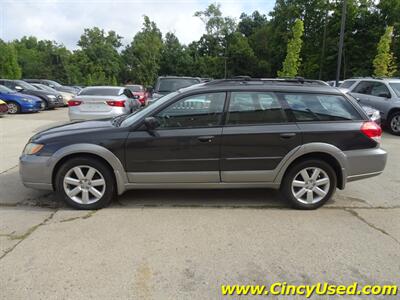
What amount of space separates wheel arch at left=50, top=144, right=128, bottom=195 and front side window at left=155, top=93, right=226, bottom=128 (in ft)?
2.50

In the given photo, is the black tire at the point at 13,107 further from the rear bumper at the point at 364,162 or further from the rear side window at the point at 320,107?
the rear bumper at the point at 364,162

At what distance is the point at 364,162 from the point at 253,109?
1.64 m

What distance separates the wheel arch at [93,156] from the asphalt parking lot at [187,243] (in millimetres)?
439

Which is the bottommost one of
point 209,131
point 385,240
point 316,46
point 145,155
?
point 385,240

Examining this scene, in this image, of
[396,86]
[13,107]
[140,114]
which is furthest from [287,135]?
[13,107]

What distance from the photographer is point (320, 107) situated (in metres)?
4.34

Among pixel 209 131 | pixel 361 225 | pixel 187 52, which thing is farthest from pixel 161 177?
pixel 187 52

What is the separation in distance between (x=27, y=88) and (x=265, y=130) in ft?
60.3

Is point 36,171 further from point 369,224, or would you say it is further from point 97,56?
point 97,56

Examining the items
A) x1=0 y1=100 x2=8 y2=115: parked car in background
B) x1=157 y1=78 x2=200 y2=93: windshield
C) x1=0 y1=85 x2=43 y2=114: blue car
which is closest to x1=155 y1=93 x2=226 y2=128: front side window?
x1=157 y1=78 x2=200 y2=93: windshield

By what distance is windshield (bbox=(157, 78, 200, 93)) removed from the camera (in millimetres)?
11083

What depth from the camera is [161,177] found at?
425 centimetres

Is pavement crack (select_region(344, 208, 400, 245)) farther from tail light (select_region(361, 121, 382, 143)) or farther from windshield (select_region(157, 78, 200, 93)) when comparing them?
windshield (select_region(157, 78, 200, 93))

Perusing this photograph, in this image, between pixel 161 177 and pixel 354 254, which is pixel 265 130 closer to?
pixel 161 177
